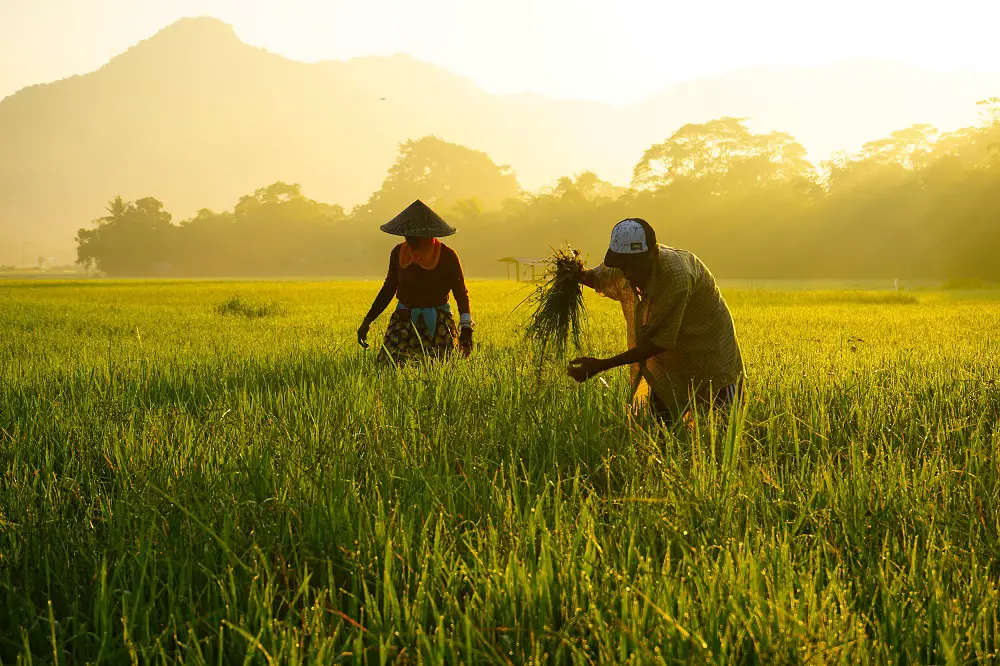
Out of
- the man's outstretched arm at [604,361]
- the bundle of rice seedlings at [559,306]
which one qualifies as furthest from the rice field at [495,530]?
the man's outstretched arm at [604,361]

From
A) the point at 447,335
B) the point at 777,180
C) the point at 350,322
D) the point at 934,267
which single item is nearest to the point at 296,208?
the point at 777,180

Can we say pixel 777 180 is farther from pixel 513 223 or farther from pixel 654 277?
pixel 654 277

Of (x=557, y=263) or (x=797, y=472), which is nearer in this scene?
(x=797, y=472)

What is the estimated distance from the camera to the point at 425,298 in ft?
17.8

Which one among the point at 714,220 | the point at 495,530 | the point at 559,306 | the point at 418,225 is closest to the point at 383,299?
the point at 418,225

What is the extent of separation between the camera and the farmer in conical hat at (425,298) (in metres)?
5.37

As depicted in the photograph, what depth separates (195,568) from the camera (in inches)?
85.0

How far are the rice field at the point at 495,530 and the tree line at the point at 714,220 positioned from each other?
122 feet

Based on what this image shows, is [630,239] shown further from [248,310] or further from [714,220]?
[714,220]

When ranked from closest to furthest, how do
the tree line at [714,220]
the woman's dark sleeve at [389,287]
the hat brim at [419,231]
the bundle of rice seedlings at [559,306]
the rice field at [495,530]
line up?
1. the rice field at [495,530]
2. the bundle of rice seedlings at [559,306]
3. the hat brim at [419,231]
4. the woman's dark sleeve at [389,287]
5. the tree line at [714,220]

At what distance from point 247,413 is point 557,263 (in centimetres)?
174

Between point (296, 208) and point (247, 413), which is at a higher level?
point (296, 208)

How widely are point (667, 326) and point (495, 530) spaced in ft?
4.80

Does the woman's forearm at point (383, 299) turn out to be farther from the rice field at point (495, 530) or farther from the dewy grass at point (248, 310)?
the dewy grass at point (248, 310)
